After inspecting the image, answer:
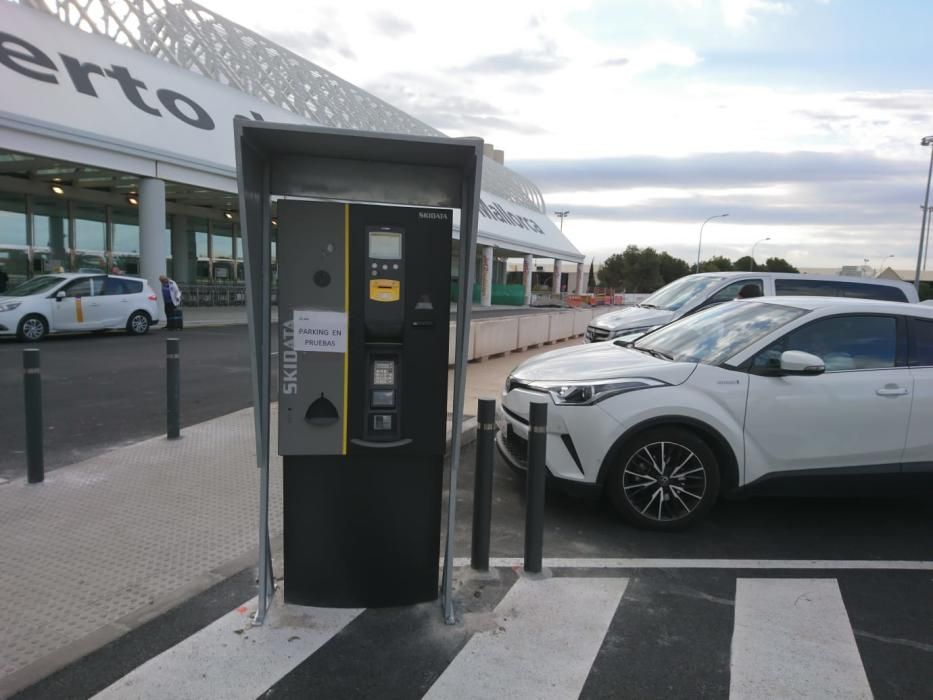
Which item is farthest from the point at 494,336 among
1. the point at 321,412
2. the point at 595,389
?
the point at 321,412

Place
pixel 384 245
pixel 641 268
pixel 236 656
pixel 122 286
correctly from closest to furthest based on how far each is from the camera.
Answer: pixel 236 656 → pixel 384 245 → pixel 122 286 → pixel 641 268

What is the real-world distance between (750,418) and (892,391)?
1065 mm

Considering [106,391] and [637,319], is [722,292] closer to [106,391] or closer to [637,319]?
[637,319]

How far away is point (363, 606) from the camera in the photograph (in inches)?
138

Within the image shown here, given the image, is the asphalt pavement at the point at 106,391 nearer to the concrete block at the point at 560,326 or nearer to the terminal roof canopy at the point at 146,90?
the terminal roof canopy at the point at 146,90

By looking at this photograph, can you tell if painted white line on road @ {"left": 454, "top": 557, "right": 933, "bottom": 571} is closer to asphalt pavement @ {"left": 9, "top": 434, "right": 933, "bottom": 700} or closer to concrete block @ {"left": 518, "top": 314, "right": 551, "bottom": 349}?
asphalt pavement @ {"left": 9, "top": 434, "right": 933, "bottom": 700}

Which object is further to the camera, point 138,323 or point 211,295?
point 211,295

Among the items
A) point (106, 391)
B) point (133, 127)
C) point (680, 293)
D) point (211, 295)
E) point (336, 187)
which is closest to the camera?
point (336, 187)

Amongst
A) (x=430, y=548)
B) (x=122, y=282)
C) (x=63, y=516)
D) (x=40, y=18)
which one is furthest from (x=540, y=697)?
(x=40, y=18)

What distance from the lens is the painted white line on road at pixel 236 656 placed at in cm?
283

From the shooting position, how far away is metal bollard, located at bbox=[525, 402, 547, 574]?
395 cm

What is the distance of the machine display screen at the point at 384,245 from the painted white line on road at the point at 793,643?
2511 millimetres

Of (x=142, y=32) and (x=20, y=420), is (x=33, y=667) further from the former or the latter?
(x=142, y=32)

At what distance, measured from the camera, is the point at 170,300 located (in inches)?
708
